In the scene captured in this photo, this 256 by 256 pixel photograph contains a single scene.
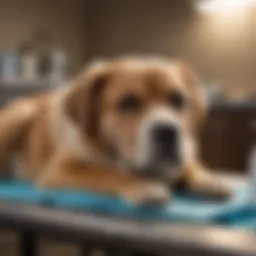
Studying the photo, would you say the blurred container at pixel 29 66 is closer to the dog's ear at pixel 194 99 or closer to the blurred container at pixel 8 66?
the blurred container at pixel 8 66

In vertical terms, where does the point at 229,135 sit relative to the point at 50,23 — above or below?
below

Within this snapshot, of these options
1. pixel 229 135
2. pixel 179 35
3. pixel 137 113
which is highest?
pixel 179 35

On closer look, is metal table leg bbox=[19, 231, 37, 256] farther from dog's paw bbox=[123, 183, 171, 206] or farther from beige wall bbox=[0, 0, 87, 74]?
beige wall bbox=[0, 0, 87, 74]

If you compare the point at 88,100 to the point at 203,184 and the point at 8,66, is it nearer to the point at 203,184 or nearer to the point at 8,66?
the point at 203,184

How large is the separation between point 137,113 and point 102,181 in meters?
0.12

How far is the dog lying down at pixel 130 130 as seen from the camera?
1072 mm

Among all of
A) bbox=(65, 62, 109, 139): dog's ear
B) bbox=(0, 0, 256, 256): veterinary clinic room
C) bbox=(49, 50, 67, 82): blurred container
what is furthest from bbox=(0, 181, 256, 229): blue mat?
bbox=(49, 50, 67, 82): blurred container

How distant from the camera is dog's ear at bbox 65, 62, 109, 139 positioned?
1.13 m

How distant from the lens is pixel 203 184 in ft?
3.80

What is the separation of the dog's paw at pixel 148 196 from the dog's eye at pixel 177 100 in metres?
0.20

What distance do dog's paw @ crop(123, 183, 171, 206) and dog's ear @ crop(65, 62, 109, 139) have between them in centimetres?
21

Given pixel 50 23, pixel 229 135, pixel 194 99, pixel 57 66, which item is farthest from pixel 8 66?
pixel 194 99

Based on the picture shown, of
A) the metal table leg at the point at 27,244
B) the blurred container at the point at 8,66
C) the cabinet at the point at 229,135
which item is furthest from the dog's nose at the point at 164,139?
the blurred container at the point at 8,66

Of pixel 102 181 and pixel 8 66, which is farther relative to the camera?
pixel 8 66
